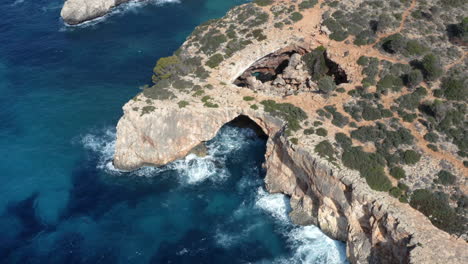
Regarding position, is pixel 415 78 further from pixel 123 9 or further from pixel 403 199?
pixel 123 9

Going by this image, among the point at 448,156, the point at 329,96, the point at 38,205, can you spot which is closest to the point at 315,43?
the point at 329,96

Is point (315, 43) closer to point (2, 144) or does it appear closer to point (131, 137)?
point (131, 137)

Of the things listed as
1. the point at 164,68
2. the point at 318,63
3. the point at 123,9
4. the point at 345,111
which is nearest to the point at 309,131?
the point at 345,111

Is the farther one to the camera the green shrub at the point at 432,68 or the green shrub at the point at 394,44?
the green shrub at the point at 394,44

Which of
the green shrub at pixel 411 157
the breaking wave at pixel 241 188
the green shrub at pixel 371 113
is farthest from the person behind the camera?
the green shrub at pixel 371 113

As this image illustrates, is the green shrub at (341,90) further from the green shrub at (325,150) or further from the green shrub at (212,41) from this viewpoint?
the green shrub at (212,41)

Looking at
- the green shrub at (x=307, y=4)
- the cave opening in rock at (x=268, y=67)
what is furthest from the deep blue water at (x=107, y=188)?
the green shrub at (x=307, y=4)

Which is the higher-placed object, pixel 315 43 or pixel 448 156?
pixel 315 43
